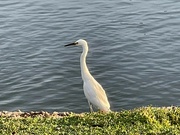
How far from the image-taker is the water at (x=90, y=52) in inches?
671

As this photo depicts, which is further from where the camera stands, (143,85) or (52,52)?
(52,52)

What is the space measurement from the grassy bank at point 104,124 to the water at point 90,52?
4839mm

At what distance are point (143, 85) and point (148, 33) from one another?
5602 millimetres

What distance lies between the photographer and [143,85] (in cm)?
1762

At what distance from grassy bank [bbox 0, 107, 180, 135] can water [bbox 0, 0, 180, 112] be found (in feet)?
15.9

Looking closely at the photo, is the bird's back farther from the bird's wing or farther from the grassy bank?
the grassy bank

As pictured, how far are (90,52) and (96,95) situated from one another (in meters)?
7.89

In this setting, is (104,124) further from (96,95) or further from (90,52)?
(90,52)

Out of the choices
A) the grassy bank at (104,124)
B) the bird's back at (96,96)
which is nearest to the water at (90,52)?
the bird's back at (96,96)

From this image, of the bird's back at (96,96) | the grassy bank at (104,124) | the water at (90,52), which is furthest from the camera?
the water at (90,52)

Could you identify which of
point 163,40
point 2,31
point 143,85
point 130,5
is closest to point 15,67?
point 2,31

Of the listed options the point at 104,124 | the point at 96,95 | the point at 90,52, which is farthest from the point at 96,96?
the point at 90,52

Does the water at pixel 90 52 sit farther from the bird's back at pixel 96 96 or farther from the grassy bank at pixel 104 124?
the grassy bank at pixel 104 124

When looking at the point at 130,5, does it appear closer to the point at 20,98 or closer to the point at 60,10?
the point at 60,10
